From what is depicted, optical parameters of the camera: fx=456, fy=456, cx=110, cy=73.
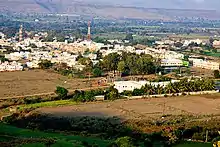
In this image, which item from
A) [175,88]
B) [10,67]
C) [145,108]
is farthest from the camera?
[10,67]

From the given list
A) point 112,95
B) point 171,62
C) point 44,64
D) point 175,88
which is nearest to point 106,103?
point 112,95

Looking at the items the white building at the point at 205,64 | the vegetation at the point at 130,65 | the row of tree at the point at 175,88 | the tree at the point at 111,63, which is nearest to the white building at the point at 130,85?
the row of tree at the point at 175,88

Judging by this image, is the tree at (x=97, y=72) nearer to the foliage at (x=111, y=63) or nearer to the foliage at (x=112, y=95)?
the foliage at (x=111, y=63)

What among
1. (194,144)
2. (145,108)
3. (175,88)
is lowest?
(145,108)

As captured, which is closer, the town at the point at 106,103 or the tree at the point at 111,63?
the town at the point at 106,103

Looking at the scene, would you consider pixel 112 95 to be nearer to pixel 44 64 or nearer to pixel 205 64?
pixel 44 64

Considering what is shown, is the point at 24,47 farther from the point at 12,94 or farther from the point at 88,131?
the point at 88,131

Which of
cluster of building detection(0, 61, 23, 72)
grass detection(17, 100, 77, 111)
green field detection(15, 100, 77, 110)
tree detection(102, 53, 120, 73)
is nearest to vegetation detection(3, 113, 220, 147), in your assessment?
grass detection(17, 100, 77, 111)
